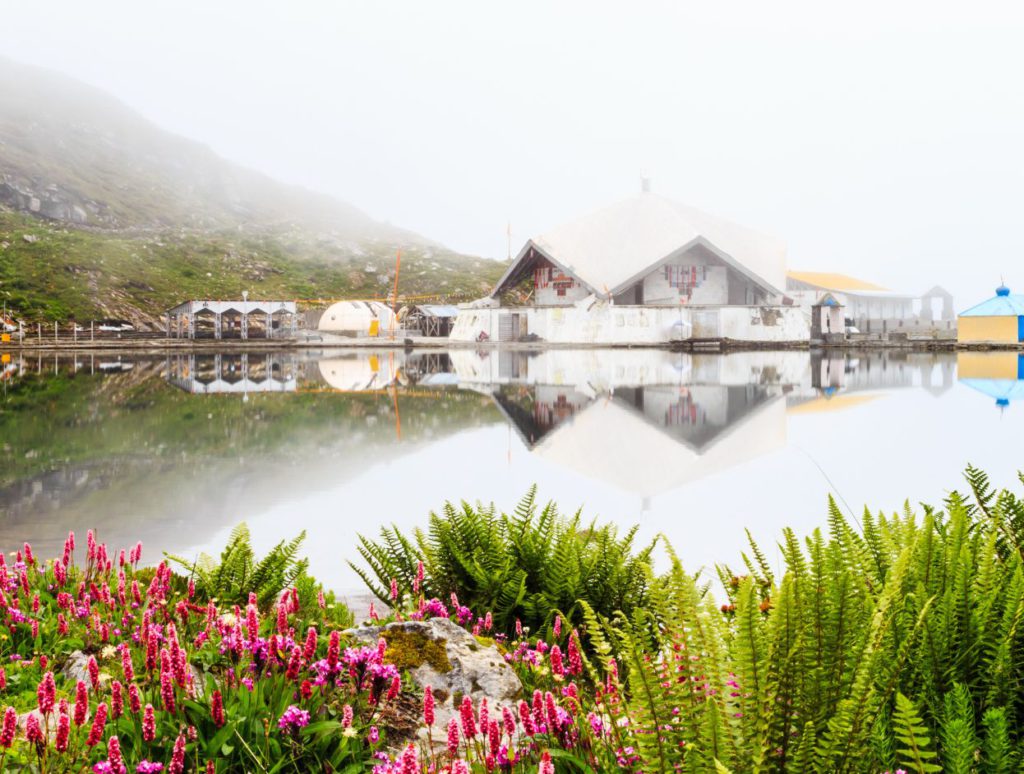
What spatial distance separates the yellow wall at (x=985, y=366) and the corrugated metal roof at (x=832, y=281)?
36.2m

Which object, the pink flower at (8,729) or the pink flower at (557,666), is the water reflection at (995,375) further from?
the pink flower at (8,729)

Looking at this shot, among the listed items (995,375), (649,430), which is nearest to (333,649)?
(649,430)

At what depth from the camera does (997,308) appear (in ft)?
135

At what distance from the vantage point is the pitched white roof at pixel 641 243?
181ft

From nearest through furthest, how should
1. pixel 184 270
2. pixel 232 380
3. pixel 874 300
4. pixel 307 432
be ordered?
pixel 307 432 → pixel 232 380 → pixel 874 300 → pixel 184 270

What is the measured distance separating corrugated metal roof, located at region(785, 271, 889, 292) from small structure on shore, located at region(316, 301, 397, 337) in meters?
35.9

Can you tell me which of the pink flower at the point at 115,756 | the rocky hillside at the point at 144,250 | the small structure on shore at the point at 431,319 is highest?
the rocky hillside at the point at 144,250

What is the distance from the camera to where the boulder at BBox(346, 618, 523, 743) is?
312cm

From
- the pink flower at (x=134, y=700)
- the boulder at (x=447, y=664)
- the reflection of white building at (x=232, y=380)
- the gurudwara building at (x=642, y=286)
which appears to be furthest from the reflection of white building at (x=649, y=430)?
the gurudwara building at (x=642, y=286)

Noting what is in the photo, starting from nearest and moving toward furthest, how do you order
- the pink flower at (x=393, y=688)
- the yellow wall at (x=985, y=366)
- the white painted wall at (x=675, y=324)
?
the pink flower at (x=393, y=688) < the yellow wall at (x=985, y=366) < the white painted wall at (x=675, y=324)

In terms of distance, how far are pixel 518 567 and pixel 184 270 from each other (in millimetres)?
124309

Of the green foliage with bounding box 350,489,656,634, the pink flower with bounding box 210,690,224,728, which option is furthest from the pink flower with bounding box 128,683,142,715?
the green foliage with bounding box 350,489,656,634

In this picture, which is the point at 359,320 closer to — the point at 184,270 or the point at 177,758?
the point at 184,270

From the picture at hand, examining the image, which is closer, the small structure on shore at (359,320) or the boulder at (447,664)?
the boulder at (447,664)
